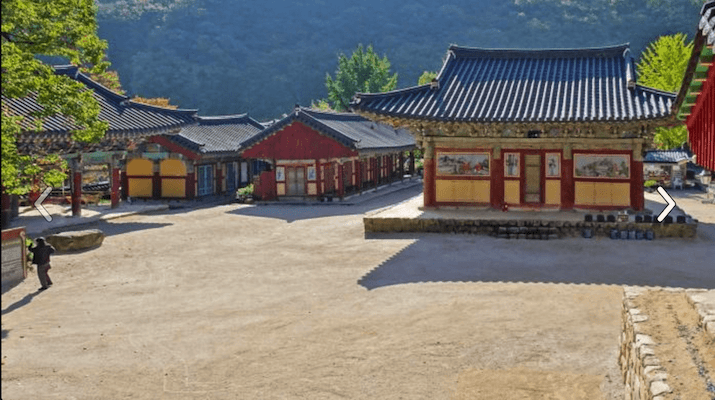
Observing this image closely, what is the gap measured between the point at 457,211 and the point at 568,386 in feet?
54.2

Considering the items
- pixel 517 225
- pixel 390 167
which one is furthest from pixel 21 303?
pixel 390 167

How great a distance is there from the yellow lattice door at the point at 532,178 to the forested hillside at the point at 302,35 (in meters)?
81.4

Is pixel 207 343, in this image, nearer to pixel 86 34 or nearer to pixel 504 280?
pixel 86 34

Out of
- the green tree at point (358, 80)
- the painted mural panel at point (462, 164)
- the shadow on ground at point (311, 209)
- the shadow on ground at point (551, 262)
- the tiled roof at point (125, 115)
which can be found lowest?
the shadow on ground at point (551, 262)

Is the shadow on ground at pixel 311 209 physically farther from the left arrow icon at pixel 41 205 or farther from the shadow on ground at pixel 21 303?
the shadow on ground at pixel 21 303

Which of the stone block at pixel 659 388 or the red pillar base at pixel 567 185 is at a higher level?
the red pillar base at pixel 567 185

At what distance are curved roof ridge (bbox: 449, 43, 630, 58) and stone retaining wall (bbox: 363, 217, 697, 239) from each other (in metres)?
8.71

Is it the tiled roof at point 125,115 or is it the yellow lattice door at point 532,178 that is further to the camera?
the tiled roof at point 125,115

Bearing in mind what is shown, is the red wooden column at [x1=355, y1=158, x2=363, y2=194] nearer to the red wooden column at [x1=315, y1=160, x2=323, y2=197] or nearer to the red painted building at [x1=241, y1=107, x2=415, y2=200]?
the red painted building at [x1=241, y1=107, x2=415, y2=200]

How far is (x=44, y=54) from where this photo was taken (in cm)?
1125

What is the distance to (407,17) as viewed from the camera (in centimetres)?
12788

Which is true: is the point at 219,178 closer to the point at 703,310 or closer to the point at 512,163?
the point at 512,163

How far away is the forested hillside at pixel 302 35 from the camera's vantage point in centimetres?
10675

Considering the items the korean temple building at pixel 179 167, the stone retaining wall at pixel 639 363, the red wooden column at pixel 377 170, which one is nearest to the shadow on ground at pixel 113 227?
the korean temple building at pixel 179 167
